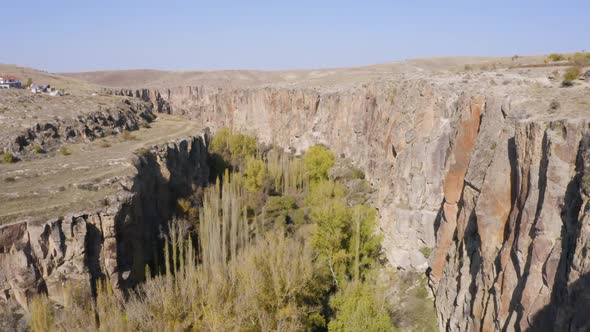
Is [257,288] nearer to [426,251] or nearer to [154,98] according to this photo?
[426,251]

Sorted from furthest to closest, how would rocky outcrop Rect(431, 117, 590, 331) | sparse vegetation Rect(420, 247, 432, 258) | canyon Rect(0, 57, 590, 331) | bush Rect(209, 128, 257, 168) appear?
bush Rect(209, 128, 257, 168) < sparse vegetation Rect(420, 247, 432, 258) < canyon Rect(0, 57, 590, 331) < rocky outcrop Rect(431, 117, 590, 331)

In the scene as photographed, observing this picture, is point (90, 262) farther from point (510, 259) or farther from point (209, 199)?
point (510, 259)

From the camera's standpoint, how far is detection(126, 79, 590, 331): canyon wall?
12.7 meters

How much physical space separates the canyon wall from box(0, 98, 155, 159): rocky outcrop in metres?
38.3

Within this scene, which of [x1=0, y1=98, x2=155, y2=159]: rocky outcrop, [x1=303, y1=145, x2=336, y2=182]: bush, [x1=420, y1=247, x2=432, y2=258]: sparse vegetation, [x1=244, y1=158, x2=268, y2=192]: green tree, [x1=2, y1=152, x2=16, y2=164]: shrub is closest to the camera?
[x1=420, y1=247, x2=432, y2=258]: sparse vegetation

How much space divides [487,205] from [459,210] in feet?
14.4

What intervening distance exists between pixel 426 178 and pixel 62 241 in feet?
78.5

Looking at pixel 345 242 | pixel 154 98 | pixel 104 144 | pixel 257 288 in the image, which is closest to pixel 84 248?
pixel 257 288

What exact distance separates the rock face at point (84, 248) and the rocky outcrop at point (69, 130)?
19.7 meters

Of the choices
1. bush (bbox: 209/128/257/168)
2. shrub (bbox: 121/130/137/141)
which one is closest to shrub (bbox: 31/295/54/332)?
shrub (bbox: 121/130/137/141)

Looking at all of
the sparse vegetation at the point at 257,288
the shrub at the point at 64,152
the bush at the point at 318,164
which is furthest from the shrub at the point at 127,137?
the bush at the point at 318,164

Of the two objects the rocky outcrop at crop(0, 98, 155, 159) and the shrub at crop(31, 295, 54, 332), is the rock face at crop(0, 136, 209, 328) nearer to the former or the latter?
the shrub at crop(31, 295, 54, 332)

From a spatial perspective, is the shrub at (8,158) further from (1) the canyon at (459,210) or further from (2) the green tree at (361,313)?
(2) the green tree at (361,313)

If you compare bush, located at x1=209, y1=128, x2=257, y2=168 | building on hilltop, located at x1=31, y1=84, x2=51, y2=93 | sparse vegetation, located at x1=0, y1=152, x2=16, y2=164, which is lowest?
bush, located at x1=209, y1=128, x2=257, y2=168
